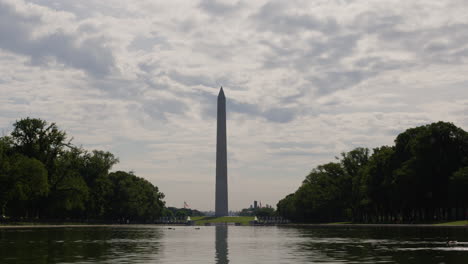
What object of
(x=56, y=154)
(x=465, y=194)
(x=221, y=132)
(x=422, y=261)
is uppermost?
(x=221, y=132)

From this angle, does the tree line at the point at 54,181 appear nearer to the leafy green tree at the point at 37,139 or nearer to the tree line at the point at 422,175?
the leafy green tree at the point at 37,139

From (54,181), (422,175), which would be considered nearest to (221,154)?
(54,181)

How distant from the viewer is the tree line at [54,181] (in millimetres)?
89875

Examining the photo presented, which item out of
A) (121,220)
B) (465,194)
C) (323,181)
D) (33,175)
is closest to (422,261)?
(465,194)

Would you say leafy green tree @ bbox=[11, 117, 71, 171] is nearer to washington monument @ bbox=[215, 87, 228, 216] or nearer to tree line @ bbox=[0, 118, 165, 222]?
tree line @ bbox=[0, 118, 165, 222]

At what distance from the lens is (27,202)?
4122 inches

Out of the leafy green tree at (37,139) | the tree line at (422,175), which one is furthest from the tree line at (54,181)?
the tree line at (422,175)

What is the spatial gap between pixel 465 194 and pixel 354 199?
52.7 meters

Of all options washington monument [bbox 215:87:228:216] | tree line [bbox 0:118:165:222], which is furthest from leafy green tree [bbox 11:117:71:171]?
washington monument [bbox 215:87:228:216]

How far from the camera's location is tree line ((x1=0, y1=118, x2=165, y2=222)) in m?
89.9

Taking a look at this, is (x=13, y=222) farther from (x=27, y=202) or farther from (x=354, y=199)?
(x=354, y=199)

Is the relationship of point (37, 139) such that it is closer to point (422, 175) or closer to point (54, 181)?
point (54, 181)

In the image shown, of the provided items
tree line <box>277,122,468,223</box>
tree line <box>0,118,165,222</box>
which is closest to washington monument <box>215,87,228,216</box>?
tree line <box>0,118,165,222</box>

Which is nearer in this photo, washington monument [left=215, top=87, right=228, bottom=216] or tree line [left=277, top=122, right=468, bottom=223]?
tree line [left=277, top=122, right=468, bottom=223]
